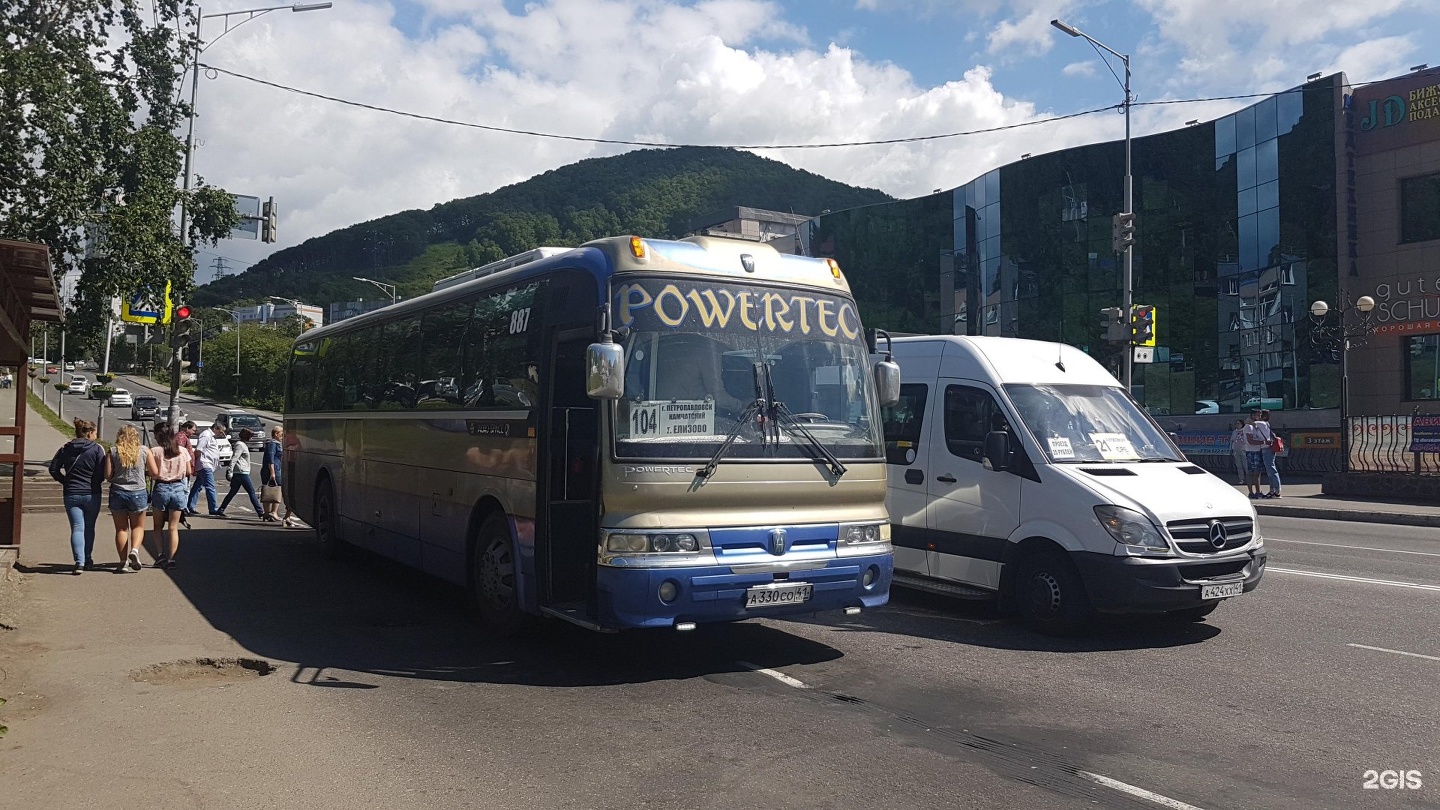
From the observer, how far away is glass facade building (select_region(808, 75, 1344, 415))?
40.0m

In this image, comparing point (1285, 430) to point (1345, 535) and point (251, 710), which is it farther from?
point (251, 710)

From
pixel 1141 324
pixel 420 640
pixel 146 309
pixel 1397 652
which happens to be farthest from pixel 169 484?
pixel 1141 324

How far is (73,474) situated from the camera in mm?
11773

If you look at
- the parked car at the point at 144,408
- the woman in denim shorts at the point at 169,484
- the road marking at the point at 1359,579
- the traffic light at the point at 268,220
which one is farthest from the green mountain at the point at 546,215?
the road marking at the point at 1359,579

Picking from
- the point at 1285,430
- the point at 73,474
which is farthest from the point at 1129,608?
the point at 1285,430

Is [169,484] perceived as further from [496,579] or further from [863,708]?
[863,708]

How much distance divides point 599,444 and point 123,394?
87.9m

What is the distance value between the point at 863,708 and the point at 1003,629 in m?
2.76

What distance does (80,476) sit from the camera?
38.6 ft

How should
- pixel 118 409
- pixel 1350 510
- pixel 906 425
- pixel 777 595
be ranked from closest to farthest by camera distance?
pixel 777 595
pixel 906 425
pixel 1350 510
pixel 118 409

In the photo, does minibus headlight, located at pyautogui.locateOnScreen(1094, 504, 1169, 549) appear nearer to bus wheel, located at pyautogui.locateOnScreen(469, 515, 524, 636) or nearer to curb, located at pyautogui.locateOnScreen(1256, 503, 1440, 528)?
bus wheel, located at pyautogui.locateOnScreen(469, 515, 524, 636)

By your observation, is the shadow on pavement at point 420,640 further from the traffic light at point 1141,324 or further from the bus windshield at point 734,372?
the traffic light at point 1141,324

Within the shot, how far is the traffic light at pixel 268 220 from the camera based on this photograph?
25078mm

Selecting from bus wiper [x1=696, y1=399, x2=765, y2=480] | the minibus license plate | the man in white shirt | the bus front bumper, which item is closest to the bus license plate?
the bus front bumper
